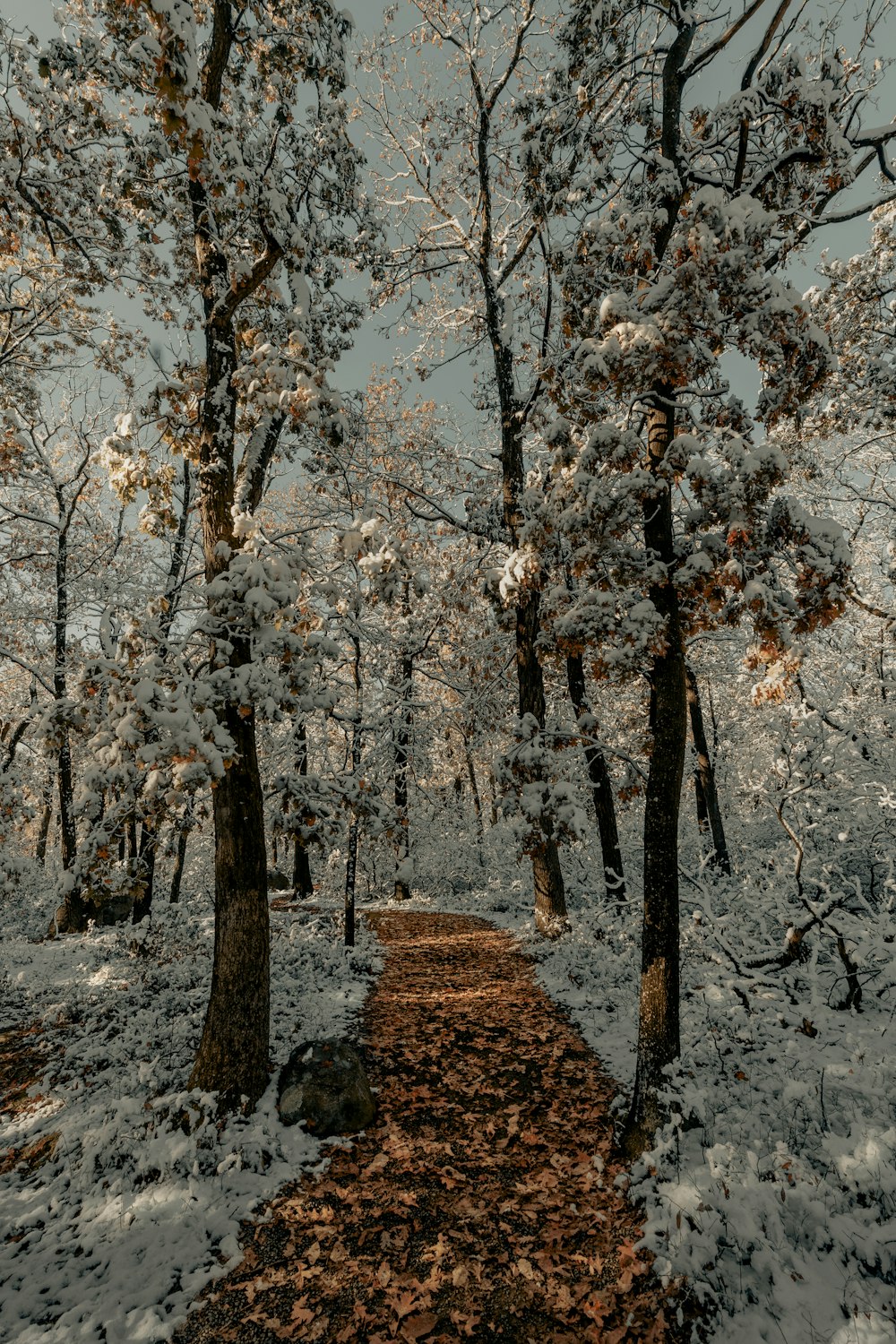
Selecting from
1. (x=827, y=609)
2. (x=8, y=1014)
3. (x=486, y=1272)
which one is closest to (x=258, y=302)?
(x=827, y=609)

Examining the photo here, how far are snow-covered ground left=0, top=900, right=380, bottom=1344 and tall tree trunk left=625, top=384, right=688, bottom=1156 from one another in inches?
121

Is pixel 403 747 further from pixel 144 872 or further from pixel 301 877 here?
pixel 301 877

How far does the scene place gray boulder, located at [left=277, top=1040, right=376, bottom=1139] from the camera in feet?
19.1

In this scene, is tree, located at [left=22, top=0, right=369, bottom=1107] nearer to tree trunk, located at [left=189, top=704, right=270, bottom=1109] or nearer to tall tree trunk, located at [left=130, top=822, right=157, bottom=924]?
tree trunk, located at [left=189, top=704, right=270, bottom=1109]

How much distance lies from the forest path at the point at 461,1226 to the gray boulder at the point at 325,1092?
260 millimetres

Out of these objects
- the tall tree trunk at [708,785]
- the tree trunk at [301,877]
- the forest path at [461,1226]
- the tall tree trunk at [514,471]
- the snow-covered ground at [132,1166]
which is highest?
the tall tree trunk at [514,471]

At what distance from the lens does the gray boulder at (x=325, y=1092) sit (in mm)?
5828

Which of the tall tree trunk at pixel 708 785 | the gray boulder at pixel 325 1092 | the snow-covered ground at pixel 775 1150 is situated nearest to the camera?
the snow-covered ground at pixel 775 1150

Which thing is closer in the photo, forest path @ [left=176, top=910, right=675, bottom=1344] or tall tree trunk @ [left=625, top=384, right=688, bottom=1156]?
forest path @ [left=176, top=910, right=675, bottom=1344]

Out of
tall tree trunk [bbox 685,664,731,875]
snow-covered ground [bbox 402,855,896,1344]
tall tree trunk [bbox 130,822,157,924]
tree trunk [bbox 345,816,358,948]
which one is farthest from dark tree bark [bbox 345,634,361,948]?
tall tree trunk [bbox 685,664,731,875]

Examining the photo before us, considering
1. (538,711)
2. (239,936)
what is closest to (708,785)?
(538,711)

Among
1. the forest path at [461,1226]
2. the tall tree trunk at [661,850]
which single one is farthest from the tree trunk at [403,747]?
the tall tree trunk at [661,850]

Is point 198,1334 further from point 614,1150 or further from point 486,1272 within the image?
point 614,1150

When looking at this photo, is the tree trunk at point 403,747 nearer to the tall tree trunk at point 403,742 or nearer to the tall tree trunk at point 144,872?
the tall tree trunk at point 403,742
